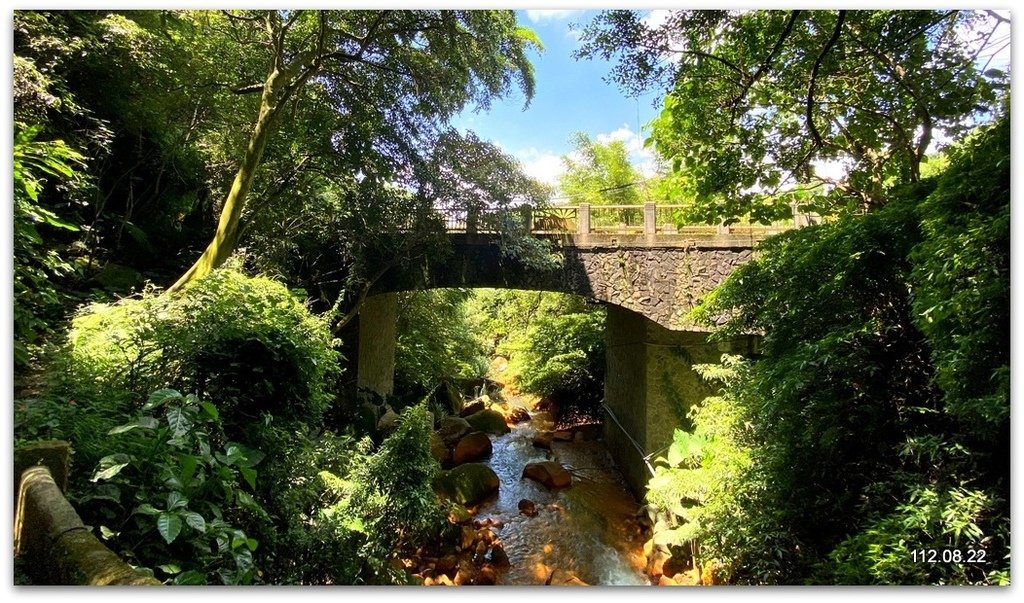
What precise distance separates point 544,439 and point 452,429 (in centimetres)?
169

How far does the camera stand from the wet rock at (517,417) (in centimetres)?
973

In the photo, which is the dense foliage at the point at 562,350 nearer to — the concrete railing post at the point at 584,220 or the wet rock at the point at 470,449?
the wet rock at the point at 470,449

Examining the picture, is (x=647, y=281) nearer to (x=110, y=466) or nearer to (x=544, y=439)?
(x=544, y=439)

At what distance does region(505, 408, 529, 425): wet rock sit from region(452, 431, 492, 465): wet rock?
8.15 ft

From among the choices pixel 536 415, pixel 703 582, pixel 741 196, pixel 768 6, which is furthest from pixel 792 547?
pixel 536 415

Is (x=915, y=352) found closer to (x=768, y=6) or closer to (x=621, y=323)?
(x=768, y=6)

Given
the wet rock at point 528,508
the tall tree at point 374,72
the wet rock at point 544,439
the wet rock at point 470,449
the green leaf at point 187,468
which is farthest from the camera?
the wet rock at point 544,439

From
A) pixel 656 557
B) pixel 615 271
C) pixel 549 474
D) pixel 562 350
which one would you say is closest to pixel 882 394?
pixel 656 557

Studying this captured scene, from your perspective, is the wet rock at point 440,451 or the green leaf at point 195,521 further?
the wet rock at point 440,451

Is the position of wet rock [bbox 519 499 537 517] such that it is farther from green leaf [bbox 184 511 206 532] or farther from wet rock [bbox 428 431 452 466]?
green leaf [bbox 184 511 206 532]

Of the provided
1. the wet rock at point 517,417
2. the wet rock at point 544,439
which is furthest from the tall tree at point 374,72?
the wet rock at point 517,417

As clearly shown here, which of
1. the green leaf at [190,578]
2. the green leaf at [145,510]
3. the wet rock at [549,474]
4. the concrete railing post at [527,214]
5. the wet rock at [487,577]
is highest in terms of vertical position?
the concrete railing post at [527,214]

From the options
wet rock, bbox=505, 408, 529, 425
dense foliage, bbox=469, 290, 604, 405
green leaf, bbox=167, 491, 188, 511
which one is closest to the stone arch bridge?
dense foliage, bbox=469, 290, 604, 405

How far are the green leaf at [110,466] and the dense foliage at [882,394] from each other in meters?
2.53
